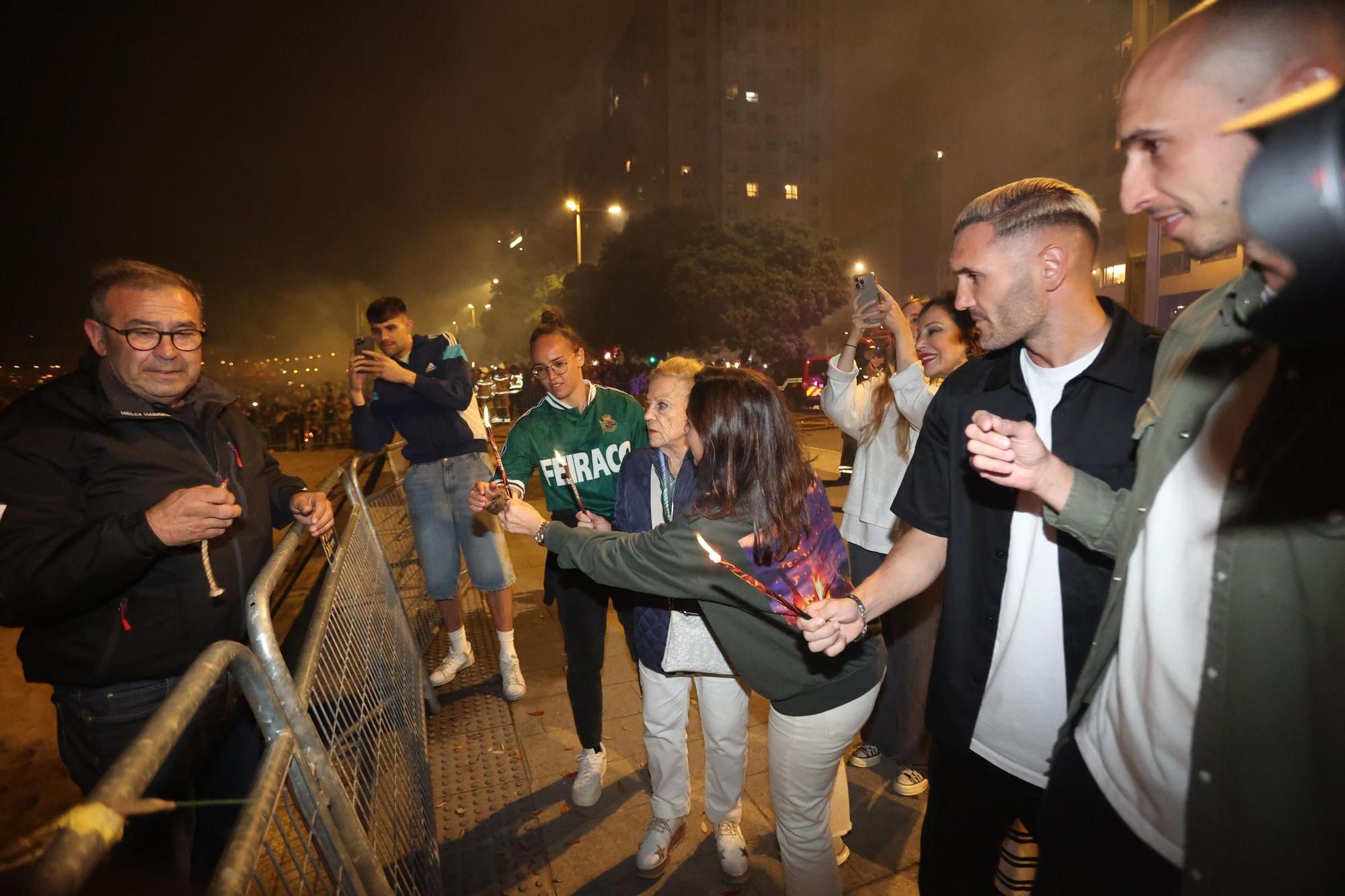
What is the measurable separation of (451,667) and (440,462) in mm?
1609

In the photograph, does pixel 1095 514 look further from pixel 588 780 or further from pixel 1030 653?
pixel 588 780

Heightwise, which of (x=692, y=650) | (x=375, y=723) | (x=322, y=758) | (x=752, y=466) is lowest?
(x=375, y=723)

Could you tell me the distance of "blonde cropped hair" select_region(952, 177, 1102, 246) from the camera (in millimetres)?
2041

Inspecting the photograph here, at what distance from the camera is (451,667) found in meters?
5.05

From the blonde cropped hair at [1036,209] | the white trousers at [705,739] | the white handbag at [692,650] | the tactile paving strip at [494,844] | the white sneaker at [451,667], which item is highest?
the blonde cropped hair at [1036,209]

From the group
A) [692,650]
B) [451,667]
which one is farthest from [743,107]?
[692,650]

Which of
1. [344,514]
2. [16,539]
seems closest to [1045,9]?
[344,514]

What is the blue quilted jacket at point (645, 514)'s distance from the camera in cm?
288

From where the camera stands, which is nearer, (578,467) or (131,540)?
(131,540)

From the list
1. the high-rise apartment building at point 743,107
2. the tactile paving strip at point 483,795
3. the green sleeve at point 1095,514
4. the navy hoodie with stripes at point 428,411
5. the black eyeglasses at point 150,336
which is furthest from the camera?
the high-rise apartment building at point 743,107

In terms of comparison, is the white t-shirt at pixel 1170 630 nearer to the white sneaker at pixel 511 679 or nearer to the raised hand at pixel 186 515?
the raised hand at pixel 186 515

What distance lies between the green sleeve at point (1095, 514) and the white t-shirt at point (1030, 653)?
285mm

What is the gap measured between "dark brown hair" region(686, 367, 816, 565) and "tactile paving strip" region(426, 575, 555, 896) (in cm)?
208

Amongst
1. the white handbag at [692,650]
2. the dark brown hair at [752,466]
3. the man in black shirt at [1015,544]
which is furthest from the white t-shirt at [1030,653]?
the white handbag at [692,650]
